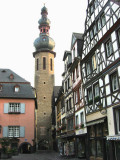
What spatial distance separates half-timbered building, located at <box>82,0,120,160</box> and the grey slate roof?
15043 mm

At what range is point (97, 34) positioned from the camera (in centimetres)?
1820

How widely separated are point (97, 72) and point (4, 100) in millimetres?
18924

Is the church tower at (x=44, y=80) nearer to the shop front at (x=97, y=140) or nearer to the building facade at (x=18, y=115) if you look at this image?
the building facade at (x=18, y=115)

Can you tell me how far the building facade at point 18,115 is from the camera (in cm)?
3186

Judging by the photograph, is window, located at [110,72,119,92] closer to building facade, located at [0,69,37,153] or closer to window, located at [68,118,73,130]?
window, located at [68,118,73,130]

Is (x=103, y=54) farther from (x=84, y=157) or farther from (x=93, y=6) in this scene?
(x=84, y=157)

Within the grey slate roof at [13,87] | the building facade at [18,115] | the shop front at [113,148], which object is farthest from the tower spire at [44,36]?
the shop front at [113,148]

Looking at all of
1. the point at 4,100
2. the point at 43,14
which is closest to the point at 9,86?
the point at 4,100

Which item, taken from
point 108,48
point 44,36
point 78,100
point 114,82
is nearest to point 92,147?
point 78,100

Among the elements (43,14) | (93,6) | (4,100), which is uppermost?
(43,14)

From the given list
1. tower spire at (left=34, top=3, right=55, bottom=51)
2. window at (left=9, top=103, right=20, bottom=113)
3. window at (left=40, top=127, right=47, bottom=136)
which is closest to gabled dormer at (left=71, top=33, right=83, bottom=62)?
window at (left=9, top=103, right=20, bottom=113)

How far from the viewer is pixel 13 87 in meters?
35.2

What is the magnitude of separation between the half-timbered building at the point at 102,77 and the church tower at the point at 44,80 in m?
31.6

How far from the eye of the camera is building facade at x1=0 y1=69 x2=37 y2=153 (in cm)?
3186
